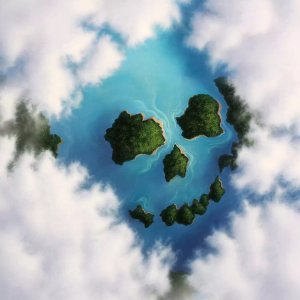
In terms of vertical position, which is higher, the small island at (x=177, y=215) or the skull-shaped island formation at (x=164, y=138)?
the skull-shaped island formation at (x=164, y=138)

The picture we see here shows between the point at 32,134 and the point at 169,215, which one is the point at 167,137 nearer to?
the point at 169,215

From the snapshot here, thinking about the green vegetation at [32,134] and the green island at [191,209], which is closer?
the green vegetation at [32,134]

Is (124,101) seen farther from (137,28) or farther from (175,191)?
(175,191)

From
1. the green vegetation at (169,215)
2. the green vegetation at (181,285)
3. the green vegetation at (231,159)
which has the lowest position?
the green vegetation at (181,285)

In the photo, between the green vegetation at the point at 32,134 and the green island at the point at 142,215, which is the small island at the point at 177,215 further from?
the green vegetation at the point at 32,134

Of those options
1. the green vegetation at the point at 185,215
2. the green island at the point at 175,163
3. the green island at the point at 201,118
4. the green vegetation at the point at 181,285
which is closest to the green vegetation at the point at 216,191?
the green vegetation at the point at 185,215

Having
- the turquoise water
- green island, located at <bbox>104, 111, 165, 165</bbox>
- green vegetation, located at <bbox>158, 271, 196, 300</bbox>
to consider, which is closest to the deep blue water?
the turquoise water
